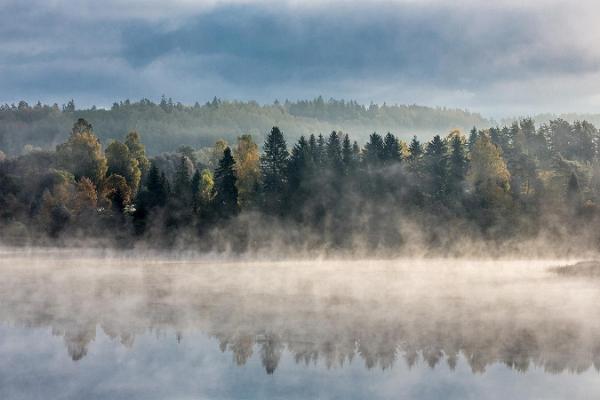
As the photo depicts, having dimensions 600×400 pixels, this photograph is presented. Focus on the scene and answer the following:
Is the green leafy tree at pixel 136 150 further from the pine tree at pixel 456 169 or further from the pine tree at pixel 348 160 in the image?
the pine tree at pixel 456 169

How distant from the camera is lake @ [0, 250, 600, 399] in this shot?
29.5m

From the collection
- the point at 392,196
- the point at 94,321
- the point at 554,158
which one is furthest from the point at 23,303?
the point at 554,158

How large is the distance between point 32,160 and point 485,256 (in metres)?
72.2

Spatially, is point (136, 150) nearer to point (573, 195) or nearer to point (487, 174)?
point (487, 174)

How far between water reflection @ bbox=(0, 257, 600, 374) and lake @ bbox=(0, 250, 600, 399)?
0.10 m

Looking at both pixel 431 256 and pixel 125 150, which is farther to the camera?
pixel 125 150

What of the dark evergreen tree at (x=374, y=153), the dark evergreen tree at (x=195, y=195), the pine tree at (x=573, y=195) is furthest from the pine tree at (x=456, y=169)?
the dark evergreen tree at (x=195, y=195)

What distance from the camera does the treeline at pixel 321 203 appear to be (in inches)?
3772

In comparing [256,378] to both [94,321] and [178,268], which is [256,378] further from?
[178,268]

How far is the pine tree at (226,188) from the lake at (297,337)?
34347 mm

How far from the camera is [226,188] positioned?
103 meters

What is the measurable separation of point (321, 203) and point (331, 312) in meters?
53.8

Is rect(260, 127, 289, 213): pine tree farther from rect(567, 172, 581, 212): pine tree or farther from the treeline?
rect(567, 172, 581, 212): pine tree

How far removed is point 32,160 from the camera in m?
132
